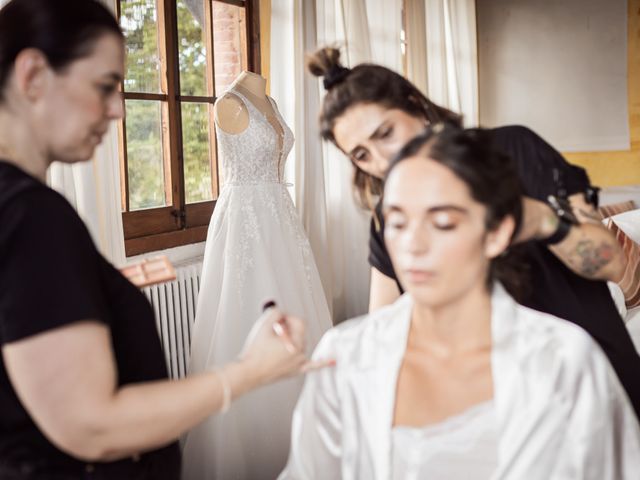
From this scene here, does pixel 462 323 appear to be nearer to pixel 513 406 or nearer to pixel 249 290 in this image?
pixel 513 406

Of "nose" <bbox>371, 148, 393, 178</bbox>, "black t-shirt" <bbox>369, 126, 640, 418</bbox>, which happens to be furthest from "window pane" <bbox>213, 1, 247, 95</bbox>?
"black t-shirt" <bbox>369, 126, 640, 418</bbox>

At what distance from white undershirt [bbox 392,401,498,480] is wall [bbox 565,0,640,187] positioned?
4.63 m

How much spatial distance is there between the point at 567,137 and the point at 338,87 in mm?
4552

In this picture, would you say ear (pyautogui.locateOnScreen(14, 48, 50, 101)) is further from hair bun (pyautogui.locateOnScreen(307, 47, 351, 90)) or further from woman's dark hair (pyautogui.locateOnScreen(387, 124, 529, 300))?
hair bun (pyautogui.locateOnScreen(307, 47, 351, 90))

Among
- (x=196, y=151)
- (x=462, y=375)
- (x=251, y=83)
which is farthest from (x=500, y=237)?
(x=196, y=151)

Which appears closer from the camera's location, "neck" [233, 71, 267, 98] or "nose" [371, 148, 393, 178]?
"nose" [371, 148, 393, 178]

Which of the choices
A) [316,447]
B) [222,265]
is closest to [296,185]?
[222,265]

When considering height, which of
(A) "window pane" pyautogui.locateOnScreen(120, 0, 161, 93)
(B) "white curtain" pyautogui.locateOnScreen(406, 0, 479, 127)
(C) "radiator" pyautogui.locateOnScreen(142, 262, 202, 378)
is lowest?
(C) "radiator" pyautogui.locateOnScreen(142, 262, 202, 378)

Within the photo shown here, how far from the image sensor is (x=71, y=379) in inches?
37.6

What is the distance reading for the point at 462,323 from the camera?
1.35m

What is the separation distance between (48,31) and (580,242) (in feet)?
3.15

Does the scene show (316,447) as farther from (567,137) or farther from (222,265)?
(567,137)

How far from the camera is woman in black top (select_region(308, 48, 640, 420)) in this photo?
1409 millimetres

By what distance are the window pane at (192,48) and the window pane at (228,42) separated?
0.16 meters
